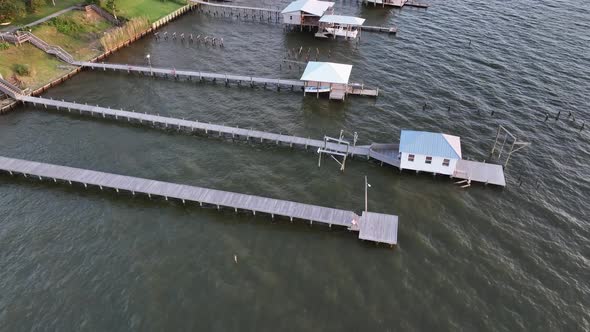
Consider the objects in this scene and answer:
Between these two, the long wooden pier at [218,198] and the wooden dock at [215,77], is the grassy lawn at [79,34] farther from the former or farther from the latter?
the long wooden pier at [218,198]

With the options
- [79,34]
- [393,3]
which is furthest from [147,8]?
[393,3]

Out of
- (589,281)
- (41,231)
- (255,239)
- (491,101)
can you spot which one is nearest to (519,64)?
(491,101)

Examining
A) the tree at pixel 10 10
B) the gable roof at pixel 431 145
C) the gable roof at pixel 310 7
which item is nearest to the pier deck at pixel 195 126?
the gable roof at pixel 431 145

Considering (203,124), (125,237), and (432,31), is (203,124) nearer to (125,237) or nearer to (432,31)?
(125,237)

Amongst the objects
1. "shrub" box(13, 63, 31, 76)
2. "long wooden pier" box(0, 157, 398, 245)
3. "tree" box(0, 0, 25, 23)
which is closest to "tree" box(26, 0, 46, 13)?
"tree" box(0, 0, 25, 23)

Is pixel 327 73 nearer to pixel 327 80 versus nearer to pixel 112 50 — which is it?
pixel 327 80

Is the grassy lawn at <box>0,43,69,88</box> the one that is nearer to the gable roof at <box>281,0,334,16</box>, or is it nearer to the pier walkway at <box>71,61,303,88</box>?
the pier walkway at <box>71,61,303,88</box>

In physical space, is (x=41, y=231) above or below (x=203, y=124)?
below
